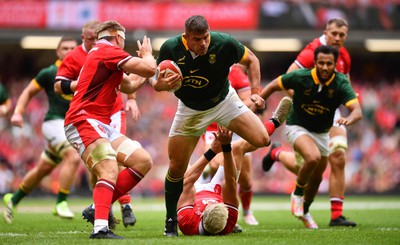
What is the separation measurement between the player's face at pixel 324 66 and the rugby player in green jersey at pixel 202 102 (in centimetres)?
162

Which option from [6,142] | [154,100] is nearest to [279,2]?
[154,100]

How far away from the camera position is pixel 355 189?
22.5 meters

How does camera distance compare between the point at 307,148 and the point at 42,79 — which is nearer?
the point at 307,148

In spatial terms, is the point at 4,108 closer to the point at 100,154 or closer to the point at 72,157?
the point at 72,157

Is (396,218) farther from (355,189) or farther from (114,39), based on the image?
(355,189)

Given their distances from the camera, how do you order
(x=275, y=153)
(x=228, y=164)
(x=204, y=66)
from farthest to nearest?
1. (x=275, y=153)
2. (x=228, y=164)
3. (x=204, y=66)

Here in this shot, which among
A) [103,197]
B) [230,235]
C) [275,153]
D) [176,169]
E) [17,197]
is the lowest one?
[17,197]

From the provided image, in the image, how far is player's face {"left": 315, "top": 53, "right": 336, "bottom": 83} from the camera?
931 centimetres

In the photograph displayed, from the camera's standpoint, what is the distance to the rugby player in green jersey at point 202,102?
24.5ft

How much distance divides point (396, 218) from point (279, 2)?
13.4 m

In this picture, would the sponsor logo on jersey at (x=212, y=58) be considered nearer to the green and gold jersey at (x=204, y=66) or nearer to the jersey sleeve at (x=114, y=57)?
the green and gold jersey at (x=204, y=66)

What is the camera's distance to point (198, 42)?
7.26 metres

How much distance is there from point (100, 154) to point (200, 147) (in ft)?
46.6

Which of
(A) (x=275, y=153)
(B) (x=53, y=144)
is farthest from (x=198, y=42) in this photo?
(A) (x=275, y=153)
